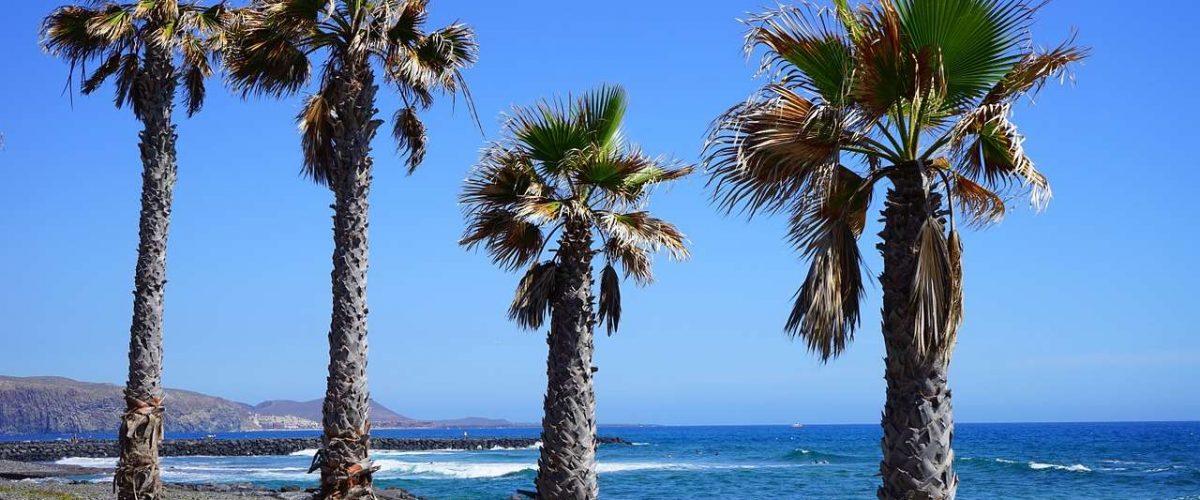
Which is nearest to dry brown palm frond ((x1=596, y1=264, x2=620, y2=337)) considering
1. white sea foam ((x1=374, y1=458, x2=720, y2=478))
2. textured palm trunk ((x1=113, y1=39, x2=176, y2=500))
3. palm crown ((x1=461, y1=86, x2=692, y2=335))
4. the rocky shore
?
palm crown ((x1=461, y1=86, x2=692, y2=335))

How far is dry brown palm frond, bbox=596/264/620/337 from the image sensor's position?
12812 millimetres

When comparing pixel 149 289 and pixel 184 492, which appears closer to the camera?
pixel 149 289

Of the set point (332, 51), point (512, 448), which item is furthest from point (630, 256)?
point (512, 448)

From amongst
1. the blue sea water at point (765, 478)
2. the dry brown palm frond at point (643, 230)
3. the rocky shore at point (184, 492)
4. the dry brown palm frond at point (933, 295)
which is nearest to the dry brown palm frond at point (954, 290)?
the dry brown palm frond at point (933, 295)

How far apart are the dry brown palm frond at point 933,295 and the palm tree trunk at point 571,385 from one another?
488cm

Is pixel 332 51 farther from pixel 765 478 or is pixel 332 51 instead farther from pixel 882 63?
pixel 765 478

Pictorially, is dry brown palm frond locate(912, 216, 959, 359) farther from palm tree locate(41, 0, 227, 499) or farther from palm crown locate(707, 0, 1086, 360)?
palm tree locate(41, 0, 227, 499)

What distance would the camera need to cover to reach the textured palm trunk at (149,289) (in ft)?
49.8

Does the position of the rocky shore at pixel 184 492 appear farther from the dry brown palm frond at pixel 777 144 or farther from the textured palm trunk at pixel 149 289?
the dry brown palm frond at pixel 777 144

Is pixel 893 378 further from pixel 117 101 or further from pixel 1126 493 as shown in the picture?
pixel 1126 493

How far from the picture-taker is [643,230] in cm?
1248

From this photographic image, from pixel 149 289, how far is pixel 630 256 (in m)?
7.23

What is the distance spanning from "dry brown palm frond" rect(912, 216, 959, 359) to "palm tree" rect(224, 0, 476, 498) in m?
6.90

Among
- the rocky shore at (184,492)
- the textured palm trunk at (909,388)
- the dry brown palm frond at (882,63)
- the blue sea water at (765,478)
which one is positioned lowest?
the blue sea water at (765,478)
